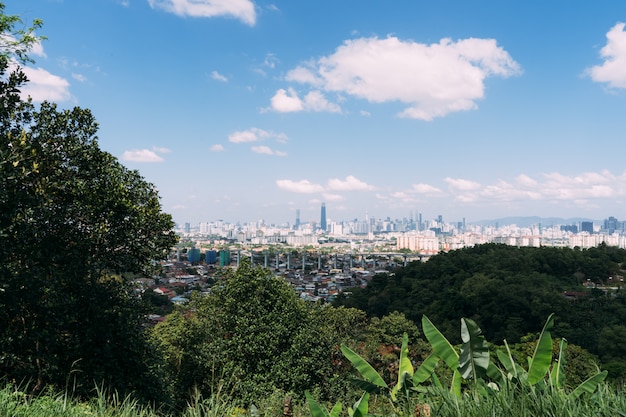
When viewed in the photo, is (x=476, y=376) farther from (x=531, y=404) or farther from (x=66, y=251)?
(x=66, y=251)

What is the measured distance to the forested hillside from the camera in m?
34.2

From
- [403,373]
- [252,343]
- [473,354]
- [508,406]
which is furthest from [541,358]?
[252,343]

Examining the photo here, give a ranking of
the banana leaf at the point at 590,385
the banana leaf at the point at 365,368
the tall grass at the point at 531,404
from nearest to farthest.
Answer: the tall grass at the point at 531,404 < the banana leaf at the point at 590,385 < the banana leaf at the point at 365,368

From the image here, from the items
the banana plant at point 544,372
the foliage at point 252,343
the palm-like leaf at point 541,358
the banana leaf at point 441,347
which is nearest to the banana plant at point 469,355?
the banana leaf at point 441,347

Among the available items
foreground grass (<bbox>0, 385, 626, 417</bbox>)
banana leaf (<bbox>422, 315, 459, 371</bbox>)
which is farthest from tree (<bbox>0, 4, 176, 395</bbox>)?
banana leaf (<bbox>422, 315, 459, 371</bbox>)

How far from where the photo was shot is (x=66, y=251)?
6094mm

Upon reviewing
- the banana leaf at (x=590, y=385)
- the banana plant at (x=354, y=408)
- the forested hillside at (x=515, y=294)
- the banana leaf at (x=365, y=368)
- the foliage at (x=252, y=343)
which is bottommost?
the forested hillside at (x=515, y=294)

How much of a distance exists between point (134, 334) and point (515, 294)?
39.5m

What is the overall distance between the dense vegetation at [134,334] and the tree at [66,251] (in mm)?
19

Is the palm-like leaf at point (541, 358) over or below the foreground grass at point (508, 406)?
over

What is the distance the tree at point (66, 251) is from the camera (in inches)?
205

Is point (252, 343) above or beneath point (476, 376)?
beneath

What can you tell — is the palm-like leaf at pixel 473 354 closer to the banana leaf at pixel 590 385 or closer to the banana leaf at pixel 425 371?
the banana leaf at pixel 425 371

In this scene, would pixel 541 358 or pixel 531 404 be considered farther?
pixel 541 358
